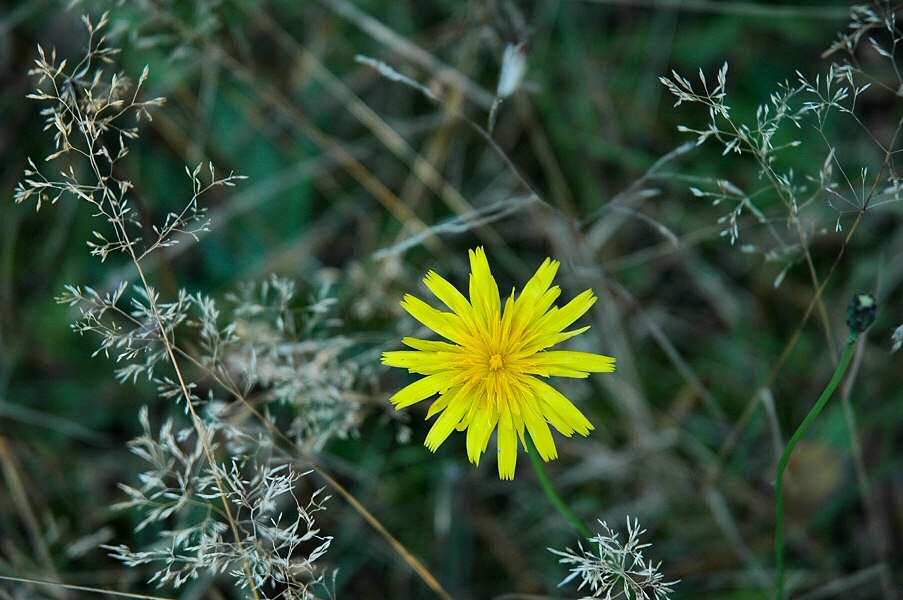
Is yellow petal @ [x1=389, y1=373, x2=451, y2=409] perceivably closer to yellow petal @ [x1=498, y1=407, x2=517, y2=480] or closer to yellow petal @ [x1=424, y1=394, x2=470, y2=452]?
yellow petal @ [x1=424, y1=394, x2=470, y2=452]

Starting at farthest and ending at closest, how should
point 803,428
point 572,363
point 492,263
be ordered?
point 492,263 → point 572,363 → point 803,428

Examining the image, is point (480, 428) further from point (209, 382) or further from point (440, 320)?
point (209, 382)

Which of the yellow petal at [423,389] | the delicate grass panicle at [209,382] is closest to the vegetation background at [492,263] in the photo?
the delicate grass panicle at [209,382]

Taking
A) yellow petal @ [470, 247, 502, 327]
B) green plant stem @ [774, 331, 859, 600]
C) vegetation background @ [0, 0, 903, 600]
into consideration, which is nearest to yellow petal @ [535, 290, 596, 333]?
yellow petal @ [470, 247, 502, 327]

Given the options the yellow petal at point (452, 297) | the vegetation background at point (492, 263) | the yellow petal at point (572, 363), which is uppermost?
the vegetation background at point (492, 263)

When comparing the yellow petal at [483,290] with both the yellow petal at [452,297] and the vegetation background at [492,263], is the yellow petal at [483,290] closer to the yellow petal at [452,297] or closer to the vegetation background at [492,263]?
the yellow petal at [452,297]

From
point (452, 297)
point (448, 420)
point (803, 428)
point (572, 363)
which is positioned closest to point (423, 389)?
point (448, 420)
